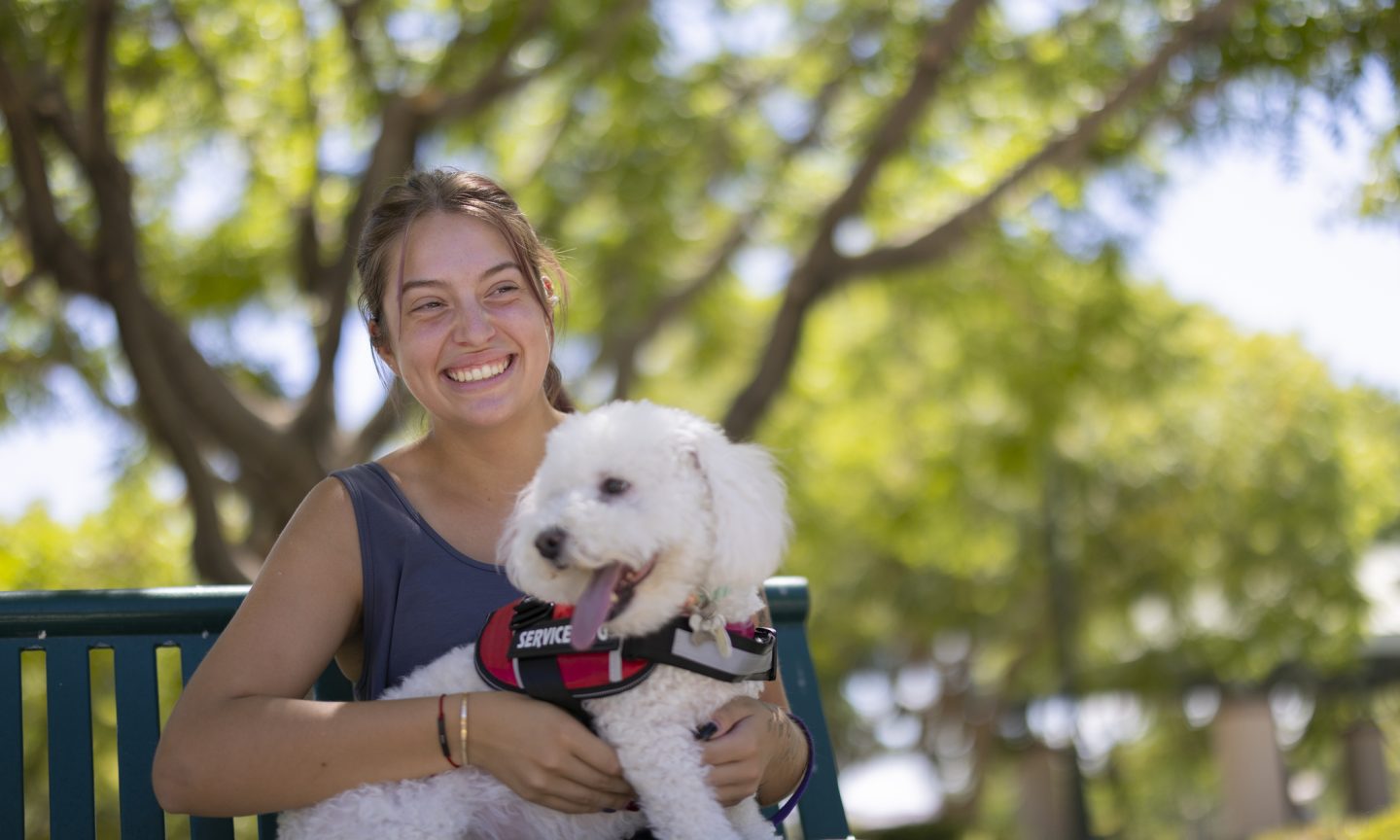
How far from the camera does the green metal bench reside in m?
2.62

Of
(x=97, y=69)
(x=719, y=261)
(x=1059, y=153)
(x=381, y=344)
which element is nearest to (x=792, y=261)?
(x=719, y=261)

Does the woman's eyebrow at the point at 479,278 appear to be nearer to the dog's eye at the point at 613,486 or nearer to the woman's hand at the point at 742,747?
the dog's eye at the point at 613,486

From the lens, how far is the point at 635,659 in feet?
7.09

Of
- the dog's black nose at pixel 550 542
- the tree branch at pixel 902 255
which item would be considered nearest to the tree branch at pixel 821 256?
the tree branch at pixel 902 255

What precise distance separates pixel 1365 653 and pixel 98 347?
45.0 feet

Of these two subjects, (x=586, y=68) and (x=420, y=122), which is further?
(x=586, y=68)

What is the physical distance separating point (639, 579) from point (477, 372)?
2.32ft

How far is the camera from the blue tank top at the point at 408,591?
2488mm

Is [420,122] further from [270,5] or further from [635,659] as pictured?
[635,659]

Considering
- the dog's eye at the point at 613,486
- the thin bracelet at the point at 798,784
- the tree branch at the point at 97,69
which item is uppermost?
the tree branch at the point at 97,69

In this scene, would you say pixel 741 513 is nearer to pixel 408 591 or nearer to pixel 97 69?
pixel 408 591

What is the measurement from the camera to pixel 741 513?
211 centimetres

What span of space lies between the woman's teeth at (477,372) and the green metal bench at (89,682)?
0.75 m

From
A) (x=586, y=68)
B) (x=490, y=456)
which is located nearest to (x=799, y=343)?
(x=586, y=68)
